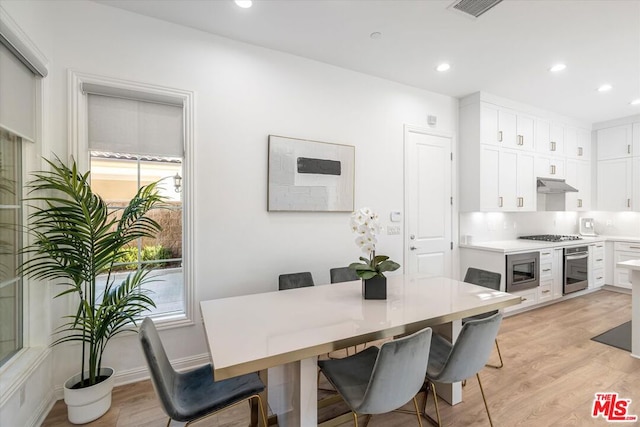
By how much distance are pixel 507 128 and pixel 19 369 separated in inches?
223

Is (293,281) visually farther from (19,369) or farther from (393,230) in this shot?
(19,369)

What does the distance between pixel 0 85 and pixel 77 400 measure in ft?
6.52

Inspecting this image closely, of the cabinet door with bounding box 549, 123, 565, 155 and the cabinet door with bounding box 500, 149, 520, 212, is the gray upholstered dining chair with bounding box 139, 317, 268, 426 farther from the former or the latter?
the cabinet door with bounding box 549, 123, 565, 155

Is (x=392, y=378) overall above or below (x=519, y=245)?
below

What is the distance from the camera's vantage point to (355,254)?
342cm

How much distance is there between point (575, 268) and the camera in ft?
15.0

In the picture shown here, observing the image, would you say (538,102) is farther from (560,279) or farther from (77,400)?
(77,400)

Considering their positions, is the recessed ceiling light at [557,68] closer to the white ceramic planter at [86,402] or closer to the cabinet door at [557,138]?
the cabinet door at [557,138]

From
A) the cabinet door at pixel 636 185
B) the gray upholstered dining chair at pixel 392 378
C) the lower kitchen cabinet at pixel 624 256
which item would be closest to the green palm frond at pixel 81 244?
the gray upholstered dining chair at pixel 392 378

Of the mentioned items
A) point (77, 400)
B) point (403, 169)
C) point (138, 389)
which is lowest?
point (138, 389)

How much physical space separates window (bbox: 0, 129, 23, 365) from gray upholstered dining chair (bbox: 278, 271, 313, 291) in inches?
70.0

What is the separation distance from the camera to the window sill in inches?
63.5

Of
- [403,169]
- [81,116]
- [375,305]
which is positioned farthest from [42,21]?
[403,169]

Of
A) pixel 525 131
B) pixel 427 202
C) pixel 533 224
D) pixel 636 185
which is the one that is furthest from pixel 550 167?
pixel 427 202
